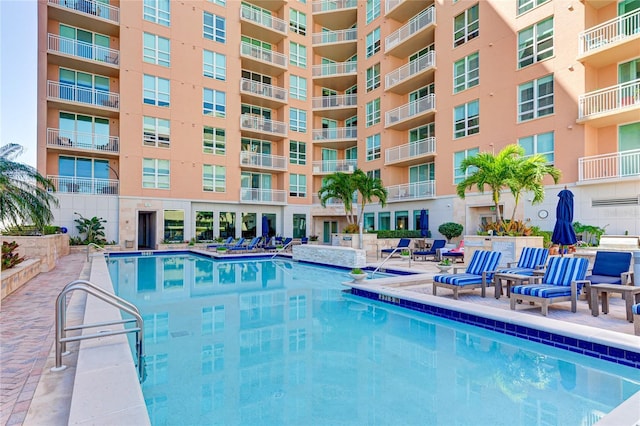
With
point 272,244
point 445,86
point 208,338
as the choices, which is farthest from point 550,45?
point 208,338

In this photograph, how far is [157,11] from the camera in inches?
926

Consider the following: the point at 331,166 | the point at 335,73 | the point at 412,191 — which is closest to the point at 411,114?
the point at 412,191

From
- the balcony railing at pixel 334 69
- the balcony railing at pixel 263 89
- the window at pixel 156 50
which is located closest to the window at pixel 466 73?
the balcony railing at pixel 334 69

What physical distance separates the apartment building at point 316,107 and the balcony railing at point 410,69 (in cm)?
11

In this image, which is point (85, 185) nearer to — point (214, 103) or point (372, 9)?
point (214, 103)

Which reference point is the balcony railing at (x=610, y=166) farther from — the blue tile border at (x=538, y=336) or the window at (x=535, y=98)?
the blue tile border at (x=538, y=336)

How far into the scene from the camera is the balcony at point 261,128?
26.4 metres

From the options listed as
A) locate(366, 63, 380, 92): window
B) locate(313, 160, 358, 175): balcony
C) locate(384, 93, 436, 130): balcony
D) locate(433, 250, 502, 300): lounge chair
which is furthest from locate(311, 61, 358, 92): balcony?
locate(433, 250, 502, 300): lounge chair

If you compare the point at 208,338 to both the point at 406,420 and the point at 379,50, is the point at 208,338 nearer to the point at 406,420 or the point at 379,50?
the point at 406,420

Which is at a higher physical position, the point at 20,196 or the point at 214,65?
the point at 214,65

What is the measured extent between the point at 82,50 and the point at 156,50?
13.4 ft

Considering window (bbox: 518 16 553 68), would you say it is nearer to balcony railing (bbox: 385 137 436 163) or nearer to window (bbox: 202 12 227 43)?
balcony railing (bbox: 385 137 436 163)

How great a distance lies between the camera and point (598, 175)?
1475 centimetres

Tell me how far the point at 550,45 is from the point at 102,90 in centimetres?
2477
